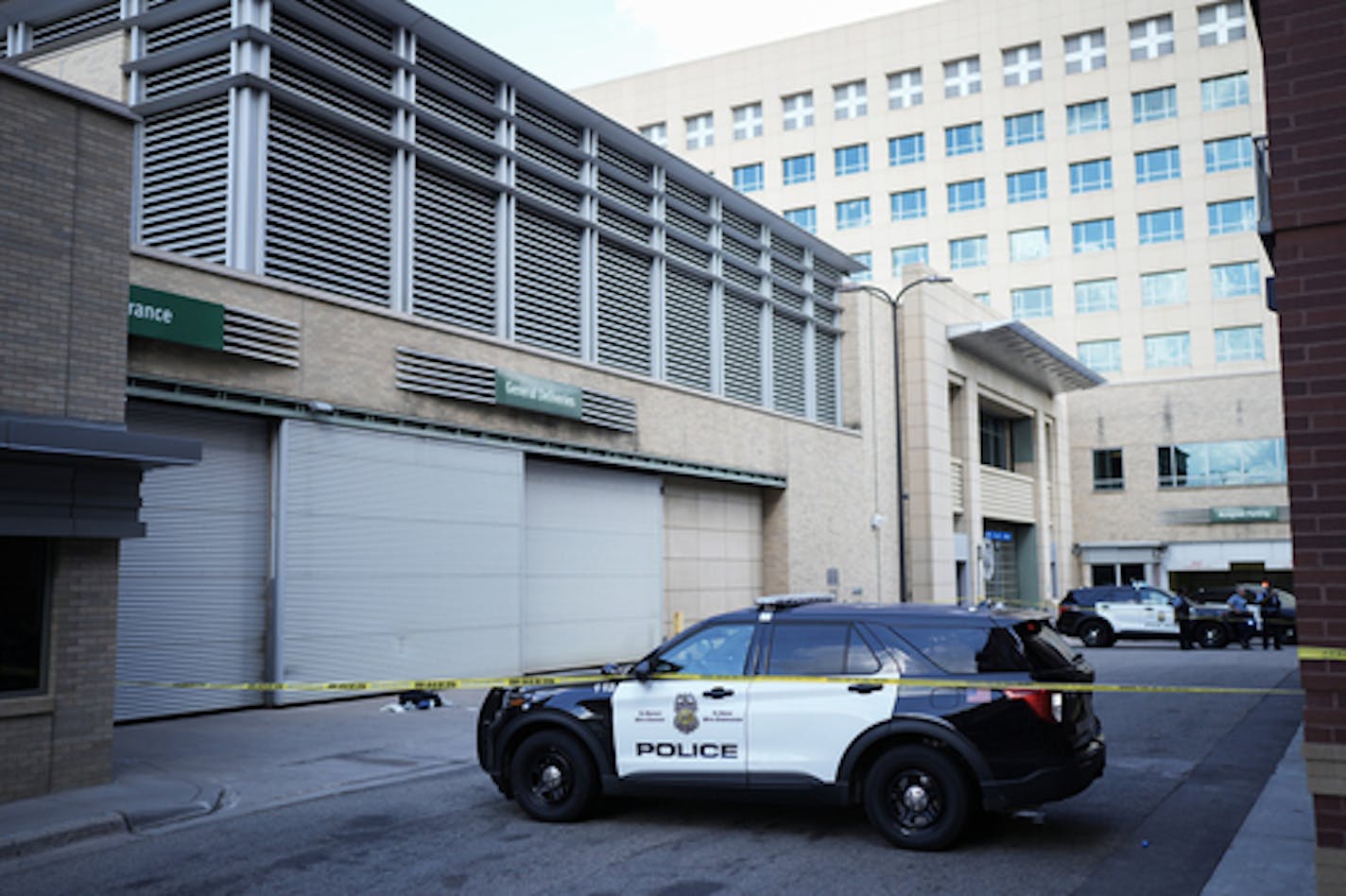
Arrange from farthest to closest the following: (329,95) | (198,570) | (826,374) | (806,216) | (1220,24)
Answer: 1. (806,216)
2. (1220,24)
3. (826,374)
4. (329,95)
5. (198,570)

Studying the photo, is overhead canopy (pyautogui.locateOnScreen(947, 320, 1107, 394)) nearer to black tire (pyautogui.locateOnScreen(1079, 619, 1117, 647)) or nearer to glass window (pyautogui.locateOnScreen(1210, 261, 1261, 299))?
glass window (pyautogui.locateOnScreen(1210, 261, 1261, 299))

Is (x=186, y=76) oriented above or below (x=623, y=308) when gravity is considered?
above

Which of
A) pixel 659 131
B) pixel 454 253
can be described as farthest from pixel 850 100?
pixel 454 253

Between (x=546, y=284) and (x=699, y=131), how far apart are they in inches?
1705

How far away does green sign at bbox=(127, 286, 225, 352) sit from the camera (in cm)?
1423

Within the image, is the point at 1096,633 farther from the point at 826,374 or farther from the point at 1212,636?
the point at 826,374

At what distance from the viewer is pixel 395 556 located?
58.4 feet

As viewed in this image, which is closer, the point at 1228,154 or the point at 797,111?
the point at 1228,154

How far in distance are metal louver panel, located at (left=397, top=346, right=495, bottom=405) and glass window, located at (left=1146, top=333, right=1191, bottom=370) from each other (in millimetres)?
41439

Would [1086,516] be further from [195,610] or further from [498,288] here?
[195,610]

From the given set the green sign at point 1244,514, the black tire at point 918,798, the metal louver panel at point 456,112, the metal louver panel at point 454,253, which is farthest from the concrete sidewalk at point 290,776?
the green sign at point 1244,514

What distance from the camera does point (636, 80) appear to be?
64.8 meters

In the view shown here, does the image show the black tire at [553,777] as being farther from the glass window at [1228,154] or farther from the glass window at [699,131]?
the glass window at [699,131]

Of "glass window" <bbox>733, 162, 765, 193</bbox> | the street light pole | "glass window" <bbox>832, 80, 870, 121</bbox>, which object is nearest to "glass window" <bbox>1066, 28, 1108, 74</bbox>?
"glass window" <bbox>832, 80, 870, 121</bbox>
